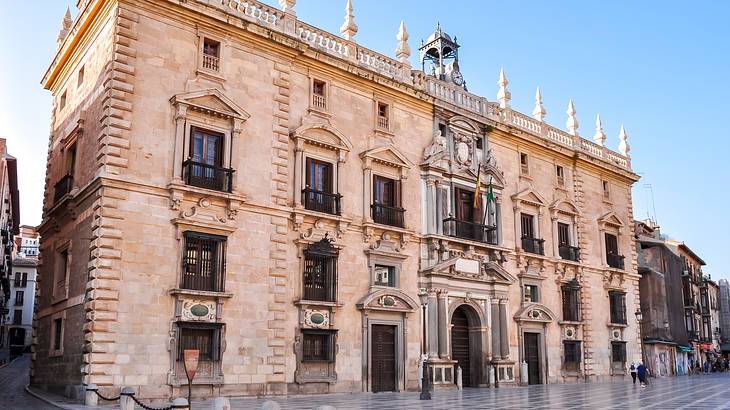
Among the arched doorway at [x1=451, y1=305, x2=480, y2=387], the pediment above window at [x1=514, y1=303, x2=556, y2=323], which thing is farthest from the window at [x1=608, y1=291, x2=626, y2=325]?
the arched doorway at [x1=451, y1=305, x2=480, y2=387]

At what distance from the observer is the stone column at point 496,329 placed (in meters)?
27.9

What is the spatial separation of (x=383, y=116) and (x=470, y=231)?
19.5ft

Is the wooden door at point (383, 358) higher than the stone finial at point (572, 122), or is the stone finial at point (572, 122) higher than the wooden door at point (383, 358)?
the stone finial at point (572, 122)

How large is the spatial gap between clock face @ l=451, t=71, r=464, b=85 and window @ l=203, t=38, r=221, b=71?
1427cm

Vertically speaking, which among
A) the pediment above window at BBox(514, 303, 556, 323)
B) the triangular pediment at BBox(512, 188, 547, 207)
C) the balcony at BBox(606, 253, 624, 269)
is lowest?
the pediment above window at BBox(514, 303, 556, 323)

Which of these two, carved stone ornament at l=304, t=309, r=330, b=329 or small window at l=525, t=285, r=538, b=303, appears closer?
carved stone ornament at l=304, t=309, r=330, b=329

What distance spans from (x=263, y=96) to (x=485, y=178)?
11171 mm

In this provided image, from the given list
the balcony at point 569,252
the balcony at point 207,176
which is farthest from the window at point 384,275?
the balcony at point 569,252

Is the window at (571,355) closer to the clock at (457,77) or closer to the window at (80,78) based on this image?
the clock at (457,77)

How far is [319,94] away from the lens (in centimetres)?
2403

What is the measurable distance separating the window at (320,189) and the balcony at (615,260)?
18463mm

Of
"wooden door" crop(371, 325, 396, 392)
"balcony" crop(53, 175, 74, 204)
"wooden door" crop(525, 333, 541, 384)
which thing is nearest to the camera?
"balcony" crop(53, 175, 74, 204)

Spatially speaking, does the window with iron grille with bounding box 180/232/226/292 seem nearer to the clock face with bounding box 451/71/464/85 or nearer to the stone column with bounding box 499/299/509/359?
the stone column with bounding box 499/299/509/359

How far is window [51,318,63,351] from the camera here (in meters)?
21.0
